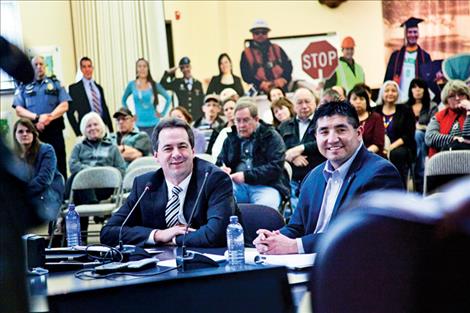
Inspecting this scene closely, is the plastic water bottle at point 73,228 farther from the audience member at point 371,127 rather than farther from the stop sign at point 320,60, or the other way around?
the stop sign at point 320,60

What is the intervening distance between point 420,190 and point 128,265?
568 centimetres

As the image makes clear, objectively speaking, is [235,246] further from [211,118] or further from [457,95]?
[211,118]

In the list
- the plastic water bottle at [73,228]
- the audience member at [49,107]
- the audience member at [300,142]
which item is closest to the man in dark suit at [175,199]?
the plastic water bottle at [73,228]

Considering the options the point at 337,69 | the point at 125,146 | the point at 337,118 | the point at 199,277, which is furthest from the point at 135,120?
the point at 199,277

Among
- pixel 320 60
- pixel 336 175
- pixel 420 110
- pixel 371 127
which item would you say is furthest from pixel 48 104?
pixel 336 175

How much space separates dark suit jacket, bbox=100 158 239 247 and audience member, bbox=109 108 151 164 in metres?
4.49

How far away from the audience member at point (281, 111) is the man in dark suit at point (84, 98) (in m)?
2.66

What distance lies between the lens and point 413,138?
321 inches

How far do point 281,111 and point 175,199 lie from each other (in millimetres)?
4411

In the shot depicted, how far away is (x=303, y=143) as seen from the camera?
696cm

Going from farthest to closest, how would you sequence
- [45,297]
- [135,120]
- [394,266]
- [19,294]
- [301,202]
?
[135,120] < [301,202] < [45,297] < [19,294] < [394,266]

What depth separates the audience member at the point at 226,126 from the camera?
7.76 metres

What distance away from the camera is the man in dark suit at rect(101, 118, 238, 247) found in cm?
374

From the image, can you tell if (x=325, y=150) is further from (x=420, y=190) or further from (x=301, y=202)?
(x=420, y=190)
